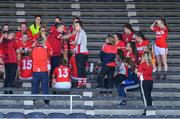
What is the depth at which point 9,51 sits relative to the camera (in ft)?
43.7

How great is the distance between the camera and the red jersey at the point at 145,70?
1245 centimetres

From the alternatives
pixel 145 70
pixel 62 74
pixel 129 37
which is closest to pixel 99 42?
pixel 129 37

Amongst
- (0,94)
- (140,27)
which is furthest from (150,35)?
(0,94)

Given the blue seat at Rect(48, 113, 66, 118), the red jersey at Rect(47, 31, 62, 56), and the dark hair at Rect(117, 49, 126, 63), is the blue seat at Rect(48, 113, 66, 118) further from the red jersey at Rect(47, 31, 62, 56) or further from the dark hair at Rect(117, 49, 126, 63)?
the dark hair at Rect(117, 49, 126, 63)

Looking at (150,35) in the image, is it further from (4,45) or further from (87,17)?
(4,45)

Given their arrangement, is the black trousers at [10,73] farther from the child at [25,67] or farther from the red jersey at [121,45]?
the red jersey at [121,45]

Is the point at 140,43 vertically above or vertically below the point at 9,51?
above

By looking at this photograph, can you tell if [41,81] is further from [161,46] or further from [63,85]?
[161,46]

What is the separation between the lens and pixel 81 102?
1311 centimetres

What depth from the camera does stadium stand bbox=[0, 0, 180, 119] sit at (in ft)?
41.1

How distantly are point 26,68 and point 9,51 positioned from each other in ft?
1.84

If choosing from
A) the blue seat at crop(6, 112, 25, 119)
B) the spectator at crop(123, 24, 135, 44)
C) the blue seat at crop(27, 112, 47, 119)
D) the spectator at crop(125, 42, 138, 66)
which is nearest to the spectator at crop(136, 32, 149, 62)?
the spectator at crop(125, 42, 138, 66)

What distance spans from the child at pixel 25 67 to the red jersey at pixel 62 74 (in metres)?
0.80

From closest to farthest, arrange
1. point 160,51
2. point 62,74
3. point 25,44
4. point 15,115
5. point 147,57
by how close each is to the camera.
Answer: point 15,115 < point 147,57 < point 62,74 < point 25,44 < point 160,51
